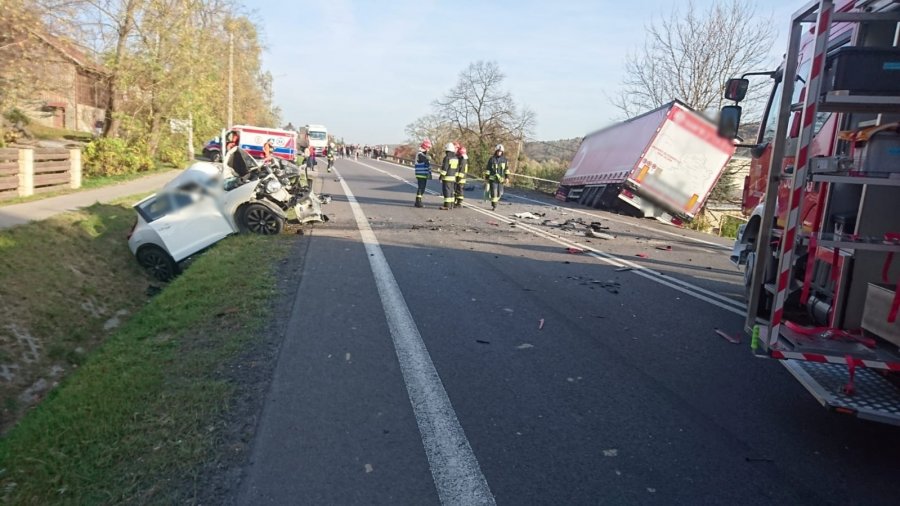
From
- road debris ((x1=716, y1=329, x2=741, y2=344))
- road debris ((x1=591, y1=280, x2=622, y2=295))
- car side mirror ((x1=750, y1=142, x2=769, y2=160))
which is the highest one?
car side mirror ((x1=750, y1=142, x2=769, y2=160))

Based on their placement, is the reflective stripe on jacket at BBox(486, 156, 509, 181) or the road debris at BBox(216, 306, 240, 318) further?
the reflective stripe on jacket at BBox(486, 156, 509, 181)

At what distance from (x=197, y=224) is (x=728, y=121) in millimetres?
A: 7915

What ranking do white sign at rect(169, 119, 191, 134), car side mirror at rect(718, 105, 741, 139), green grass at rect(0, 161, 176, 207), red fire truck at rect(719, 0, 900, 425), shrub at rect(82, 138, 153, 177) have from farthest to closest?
white sign at rect(169, 119, 191, 134)
shrub at rect(82, 138, 153, 177)
green grass at rect(0, 161, 176, 207)
car side mirror at rect(718, 105, 741, 139)
red fire truck at rect(719, 0, 900, 425)

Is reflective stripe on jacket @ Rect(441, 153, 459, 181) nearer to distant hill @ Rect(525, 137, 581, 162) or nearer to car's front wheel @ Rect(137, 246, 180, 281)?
car's front wheel @ Rect(137, 246, 180, 281)

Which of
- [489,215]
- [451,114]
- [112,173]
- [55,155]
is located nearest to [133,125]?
[112,173]

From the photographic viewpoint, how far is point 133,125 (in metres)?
21.0

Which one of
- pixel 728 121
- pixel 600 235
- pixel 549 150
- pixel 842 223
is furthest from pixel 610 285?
pixel 549 150

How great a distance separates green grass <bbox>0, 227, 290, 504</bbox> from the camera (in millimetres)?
2844

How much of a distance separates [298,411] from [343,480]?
813 mm

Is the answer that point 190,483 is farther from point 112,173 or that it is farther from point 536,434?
point 112,173

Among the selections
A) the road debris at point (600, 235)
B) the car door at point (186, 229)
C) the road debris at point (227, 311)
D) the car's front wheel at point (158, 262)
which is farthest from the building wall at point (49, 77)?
the road debris at point (600, 235)

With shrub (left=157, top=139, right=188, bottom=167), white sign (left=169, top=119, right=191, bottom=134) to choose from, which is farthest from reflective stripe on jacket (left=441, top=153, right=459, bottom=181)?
shrub (left=157, top=139, right=188, bottom=167)

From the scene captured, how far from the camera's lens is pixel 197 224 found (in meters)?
9.39

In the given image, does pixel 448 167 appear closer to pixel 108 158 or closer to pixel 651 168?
pixel 651 168
